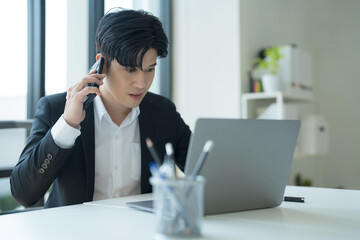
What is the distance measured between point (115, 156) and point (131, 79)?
30 centimetres

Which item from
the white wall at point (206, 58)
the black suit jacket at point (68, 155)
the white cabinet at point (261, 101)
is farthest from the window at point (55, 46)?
the white cabinet at point (261, 101)

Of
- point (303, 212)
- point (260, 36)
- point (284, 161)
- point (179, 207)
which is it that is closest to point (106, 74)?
point (284, 161)

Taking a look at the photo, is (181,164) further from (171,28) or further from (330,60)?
→ (330,60)

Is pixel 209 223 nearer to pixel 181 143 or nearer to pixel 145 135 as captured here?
pixel 145 135

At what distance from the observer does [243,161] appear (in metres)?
1.04

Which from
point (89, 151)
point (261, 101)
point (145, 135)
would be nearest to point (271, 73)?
point (261, 101)

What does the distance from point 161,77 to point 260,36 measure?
0.88m

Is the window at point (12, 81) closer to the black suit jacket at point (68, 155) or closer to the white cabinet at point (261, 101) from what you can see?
the black suit jacket at point (68, 155)

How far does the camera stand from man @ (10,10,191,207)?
1.36 m

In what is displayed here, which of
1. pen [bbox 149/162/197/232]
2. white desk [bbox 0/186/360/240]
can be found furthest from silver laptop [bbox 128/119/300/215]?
pen [bbox 149/162/197/232]

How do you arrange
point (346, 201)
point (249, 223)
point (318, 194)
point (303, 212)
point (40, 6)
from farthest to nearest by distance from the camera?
point (40, 6)
point (318, 194)
point (346, 201)
point (303, 212)
point (249, 223)

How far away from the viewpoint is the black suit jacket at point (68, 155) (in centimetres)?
134

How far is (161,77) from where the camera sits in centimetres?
339

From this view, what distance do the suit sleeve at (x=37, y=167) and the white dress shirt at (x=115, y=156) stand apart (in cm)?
22
